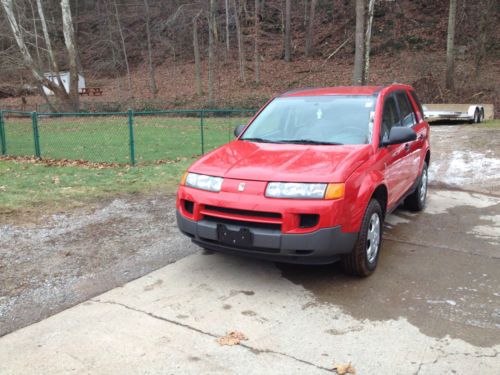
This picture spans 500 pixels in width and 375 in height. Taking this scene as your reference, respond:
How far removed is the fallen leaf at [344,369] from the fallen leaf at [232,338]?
683mm

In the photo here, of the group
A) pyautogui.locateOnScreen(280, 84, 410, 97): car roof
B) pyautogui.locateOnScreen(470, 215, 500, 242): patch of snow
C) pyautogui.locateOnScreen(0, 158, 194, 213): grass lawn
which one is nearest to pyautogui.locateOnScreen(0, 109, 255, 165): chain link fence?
pyautogui.locateOnScreen(0, 158, 194, 213): grass lawn

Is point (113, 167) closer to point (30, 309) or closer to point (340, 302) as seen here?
point (30, 309)

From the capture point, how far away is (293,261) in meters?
3.84

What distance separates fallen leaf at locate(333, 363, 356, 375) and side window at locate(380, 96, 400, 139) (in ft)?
8.24

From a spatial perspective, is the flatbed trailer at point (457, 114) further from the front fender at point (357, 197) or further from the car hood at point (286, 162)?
the front fender at point (357, 197)

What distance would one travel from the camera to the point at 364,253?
405cm

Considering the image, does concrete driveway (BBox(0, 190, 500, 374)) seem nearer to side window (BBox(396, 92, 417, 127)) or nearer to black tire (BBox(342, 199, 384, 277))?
black tire (BBox(342, 199, 384, 277))

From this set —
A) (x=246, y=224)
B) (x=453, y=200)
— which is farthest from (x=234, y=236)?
(x=453, y=200)

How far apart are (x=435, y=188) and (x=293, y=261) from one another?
17.3ft

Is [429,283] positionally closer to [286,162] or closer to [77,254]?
[286,162]

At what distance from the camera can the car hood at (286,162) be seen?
151 inches

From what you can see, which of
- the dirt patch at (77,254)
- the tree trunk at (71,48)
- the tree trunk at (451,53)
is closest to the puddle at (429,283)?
the dirt patch at (77,254)

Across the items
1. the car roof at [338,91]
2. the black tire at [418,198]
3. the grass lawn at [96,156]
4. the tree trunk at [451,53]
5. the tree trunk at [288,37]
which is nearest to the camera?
the car roof at [338,91]

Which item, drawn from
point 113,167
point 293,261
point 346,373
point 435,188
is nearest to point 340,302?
point 293,261
